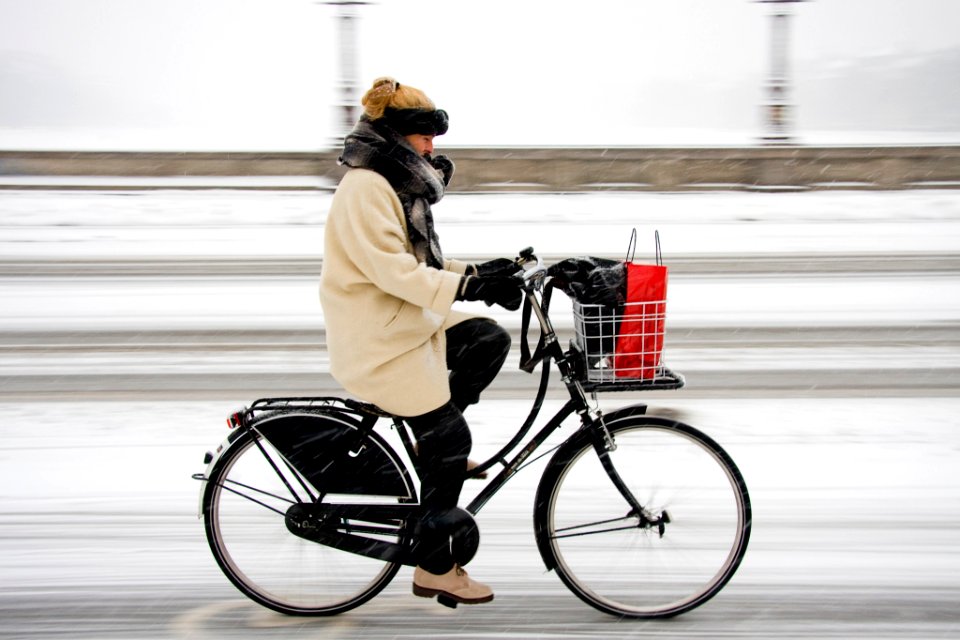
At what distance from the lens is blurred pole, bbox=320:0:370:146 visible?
15.2 m

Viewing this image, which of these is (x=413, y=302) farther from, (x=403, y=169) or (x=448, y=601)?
(x=448, y=601)

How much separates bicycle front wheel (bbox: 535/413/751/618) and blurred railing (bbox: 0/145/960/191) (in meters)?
12.7

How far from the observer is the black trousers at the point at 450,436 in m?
2.86

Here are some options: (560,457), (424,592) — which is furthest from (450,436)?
(424,592)

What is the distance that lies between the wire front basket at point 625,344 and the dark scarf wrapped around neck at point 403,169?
530 mm

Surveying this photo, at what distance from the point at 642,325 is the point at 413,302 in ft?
2.28

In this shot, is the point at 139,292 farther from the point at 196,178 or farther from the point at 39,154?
the point at 39,154

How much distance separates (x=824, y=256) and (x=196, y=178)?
11.2 meters

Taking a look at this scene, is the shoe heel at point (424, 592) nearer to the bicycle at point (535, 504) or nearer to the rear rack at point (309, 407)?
the bicycle at point (535, 504)

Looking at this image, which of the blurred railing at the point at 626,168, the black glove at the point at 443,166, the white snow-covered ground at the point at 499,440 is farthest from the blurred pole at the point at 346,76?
the black glove at the point at 443,166

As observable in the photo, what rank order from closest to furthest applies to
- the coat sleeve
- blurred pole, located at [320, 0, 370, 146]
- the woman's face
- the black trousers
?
the coat sleeve
the woman's face
the black trousers
blurred pole, located at [320, 0, 370, 146]

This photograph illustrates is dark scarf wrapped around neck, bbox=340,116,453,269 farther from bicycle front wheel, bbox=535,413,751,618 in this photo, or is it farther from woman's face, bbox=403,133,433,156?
bicycle front wheel, bbox=535,413,751,618

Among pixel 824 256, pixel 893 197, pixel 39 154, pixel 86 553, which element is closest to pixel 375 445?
pixel 86 553

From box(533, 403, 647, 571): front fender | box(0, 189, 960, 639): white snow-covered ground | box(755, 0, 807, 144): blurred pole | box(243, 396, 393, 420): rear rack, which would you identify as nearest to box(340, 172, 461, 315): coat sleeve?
box(243, 396, 393, 420): rear rack
